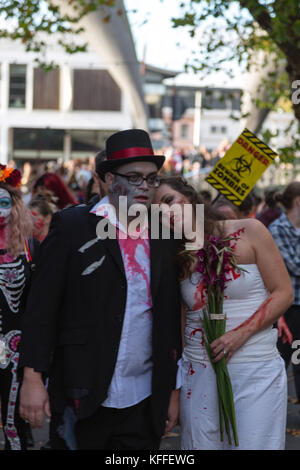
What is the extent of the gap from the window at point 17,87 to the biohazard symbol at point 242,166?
4541 cm

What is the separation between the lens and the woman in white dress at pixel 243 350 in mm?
3895

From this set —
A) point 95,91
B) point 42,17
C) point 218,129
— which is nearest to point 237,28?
point 42,17

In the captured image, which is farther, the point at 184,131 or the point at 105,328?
the point at 184,131

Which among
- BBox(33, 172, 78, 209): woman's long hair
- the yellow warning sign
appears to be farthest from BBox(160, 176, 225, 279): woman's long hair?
BBox(33, 172, 78, 209): woman's long hair

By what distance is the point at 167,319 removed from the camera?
3523 mm

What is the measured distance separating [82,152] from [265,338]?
151ft

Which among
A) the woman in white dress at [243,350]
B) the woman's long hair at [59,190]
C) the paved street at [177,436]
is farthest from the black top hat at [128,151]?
the woman's long hair at [59,190]

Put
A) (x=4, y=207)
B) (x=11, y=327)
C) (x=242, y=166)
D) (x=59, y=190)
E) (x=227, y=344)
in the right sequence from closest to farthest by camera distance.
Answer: (x=227, y=344), (x=11, y=327), (x=4, y=207), (x=242, y=166), (x=59, y=190)

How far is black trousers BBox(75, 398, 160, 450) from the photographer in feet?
11.3

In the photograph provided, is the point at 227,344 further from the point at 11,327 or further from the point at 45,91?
the point at 45,91

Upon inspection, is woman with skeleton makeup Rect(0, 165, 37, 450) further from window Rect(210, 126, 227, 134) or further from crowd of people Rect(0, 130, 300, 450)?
window Rect(210, 126, 227, 134)

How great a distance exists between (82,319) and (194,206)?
3.13 ft

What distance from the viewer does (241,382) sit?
392 cm

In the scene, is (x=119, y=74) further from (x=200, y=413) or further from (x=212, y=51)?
(x=200, y=413)
